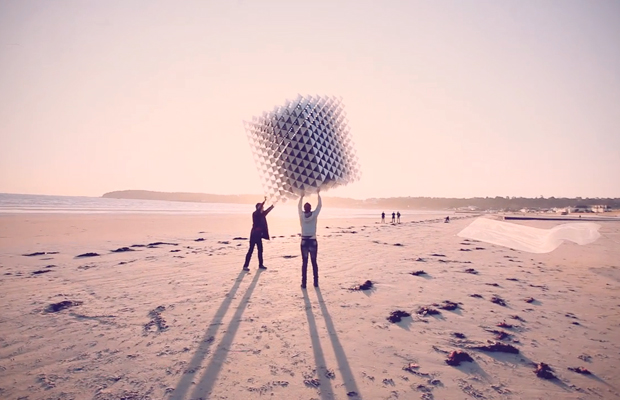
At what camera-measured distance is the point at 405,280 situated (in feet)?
25.9

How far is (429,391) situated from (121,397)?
3.11m

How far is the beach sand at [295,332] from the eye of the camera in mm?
3348

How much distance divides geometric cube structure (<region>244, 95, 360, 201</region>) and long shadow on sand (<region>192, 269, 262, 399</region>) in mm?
2154

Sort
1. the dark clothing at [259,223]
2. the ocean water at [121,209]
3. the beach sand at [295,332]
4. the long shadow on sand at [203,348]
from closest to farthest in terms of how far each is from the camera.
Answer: the long shadow on sand at [203,348] → the beach sand at [295,332] → the dark clothing at [259,223] → the ocean water at [121,209]

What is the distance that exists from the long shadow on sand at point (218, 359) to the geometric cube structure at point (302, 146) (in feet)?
7.07

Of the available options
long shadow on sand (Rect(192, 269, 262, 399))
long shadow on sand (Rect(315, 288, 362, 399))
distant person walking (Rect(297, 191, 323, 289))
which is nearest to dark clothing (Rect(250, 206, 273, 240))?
distant person walking (Rect(297, 191, 323, 289))

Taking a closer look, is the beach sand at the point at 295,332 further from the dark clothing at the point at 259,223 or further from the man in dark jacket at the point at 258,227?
the dark clothing at the point at 259,223

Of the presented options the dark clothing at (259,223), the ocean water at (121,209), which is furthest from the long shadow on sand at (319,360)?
the ocean water at (121,209)

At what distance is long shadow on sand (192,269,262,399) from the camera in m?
3.22

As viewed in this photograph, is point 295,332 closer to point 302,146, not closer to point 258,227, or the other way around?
point 302,146

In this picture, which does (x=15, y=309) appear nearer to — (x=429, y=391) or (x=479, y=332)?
(x=429, y=391)

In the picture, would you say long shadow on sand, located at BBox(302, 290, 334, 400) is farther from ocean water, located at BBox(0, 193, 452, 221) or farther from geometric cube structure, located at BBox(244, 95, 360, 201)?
ocean water, located at BBox(0, 193, 452, 221)

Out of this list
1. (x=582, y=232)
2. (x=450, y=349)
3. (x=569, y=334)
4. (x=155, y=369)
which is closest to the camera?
(x=155, y=369)

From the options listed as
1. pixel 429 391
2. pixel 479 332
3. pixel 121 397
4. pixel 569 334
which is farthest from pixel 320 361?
pixel 569 334
